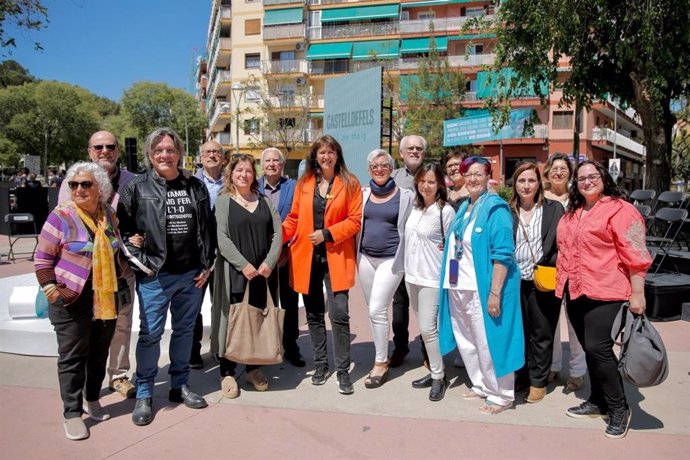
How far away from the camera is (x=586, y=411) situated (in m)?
3.81

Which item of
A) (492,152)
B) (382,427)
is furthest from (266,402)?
(492,152)

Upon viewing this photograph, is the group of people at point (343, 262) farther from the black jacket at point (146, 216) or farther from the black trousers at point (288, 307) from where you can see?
the black trousers at point (288, 307)

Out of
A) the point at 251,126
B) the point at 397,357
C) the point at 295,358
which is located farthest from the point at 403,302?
the point at 251,126

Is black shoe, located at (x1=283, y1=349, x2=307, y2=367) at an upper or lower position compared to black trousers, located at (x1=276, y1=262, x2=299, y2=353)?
lower

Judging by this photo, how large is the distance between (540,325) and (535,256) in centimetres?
54

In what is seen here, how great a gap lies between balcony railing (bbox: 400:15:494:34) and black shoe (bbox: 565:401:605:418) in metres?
35.5

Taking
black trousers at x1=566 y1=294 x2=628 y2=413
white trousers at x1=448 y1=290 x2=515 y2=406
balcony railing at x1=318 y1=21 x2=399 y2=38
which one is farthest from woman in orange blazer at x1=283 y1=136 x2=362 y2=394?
balcony railing at x1=318 y1=21 x2=399 y2=38

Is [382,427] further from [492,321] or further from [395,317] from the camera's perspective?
[395,317]

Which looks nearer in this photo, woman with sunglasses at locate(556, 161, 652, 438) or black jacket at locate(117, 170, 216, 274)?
woman with sunglasses at locate(556, 161, 652, 438)

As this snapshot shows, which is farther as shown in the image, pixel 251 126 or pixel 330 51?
pixel 330 51

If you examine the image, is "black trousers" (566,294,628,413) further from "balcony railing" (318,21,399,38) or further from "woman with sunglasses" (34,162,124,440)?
"balcony railing" (318,21,399,38)

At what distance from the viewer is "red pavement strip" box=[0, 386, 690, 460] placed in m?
3.26

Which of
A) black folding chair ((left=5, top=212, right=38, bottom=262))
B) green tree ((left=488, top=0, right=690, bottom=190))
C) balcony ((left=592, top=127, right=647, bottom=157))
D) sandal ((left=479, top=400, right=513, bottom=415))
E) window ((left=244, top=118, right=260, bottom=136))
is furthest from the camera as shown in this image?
balcony ((left=592, top=127, right=647, bottom=157))

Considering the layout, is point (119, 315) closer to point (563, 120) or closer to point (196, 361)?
point (196, 361)
